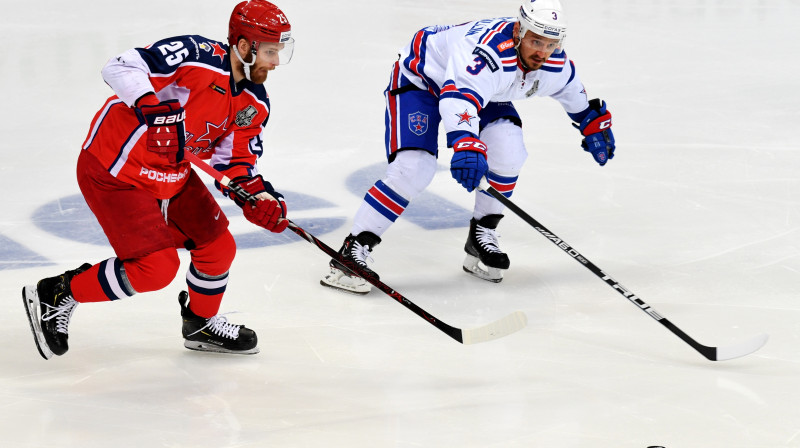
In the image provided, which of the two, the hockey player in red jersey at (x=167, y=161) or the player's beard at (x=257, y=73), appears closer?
the hockey player in red jersey at (x=167, y=161)

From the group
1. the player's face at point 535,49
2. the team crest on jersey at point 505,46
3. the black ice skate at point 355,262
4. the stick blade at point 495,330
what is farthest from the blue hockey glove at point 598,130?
the stick blade at point 495,330

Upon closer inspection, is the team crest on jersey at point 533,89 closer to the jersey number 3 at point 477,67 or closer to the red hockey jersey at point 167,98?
the jersey number 3 at point 477,67

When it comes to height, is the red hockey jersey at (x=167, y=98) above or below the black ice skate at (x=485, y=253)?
above

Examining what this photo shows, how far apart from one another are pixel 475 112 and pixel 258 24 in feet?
3.09

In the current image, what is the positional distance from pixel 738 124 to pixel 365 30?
9.32ft

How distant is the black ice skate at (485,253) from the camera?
3.72 m

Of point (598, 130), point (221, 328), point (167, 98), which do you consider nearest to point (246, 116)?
point (167, 98)

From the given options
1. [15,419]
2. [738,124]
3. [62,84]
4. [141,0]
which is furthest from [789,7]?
[15,419]

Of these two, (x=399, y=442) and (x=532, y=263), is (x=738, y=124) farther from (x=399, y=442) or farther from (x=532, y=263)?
(x=399, y=442)

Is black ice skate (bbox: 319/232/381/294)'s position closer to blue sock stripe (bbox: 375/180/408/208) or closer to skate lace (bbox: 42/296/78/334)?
blue sock stripe (bbox: 375/180/408/208)

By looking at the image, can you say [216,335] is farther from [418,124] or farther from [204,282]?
[418,124]

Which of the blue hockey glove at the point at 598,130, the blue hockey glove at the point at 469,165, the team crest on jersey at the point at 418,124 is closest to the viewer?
the blue hockey glove at the point at 469,165

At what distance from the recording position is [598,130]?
384 centimetres

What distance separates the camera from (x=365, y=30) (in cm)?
727
